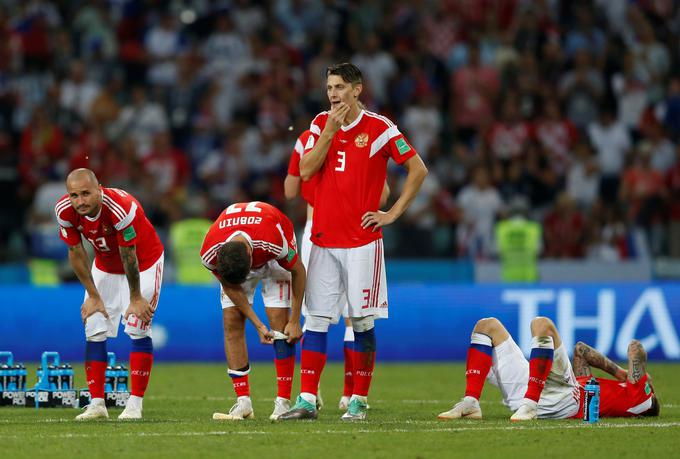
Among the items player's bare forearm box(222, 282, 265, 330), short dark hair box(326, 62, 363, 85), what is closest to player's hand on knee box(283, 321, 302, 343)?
player's bare forearm box(222, 282, 265, 330)

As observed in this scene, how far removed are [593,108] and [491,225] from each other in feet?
11.8

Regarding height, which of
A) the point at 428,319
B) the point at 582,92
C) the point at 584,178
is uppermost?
the point at 582,92

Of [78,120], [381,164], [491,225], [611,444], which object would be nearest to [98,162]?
[78,120]

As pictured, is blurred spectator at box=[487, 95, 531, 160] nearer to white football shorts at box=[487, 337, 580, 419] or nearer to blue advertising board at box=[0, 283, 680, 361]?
blue advertising board at box=[0, 283, 680, 361]

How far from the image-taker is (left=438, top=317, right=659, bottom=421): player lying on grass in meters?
10.4

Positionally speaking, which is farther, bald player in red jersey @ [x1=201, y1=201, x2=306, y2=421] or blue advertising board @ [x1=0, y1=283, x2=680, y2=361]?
blue advertising board @ [x1=0, y1=283, x2=680, y2=361]

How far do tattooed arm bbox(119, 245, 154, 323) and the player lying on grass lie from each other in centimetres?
252

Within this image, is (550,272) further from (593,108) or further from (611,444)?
(611,444)

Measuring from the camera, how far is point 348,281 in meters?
10.5

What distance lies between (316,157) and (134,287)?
179cm

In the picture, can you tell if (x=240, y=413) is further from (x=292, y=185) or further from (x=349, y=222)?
(x=292, y=185)

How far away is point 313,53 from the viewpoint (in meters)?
24.0

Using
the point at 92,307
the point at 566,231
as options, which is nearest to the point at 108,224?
the point at 92,307

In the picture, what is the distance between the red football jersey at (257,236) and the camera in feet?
33.7
